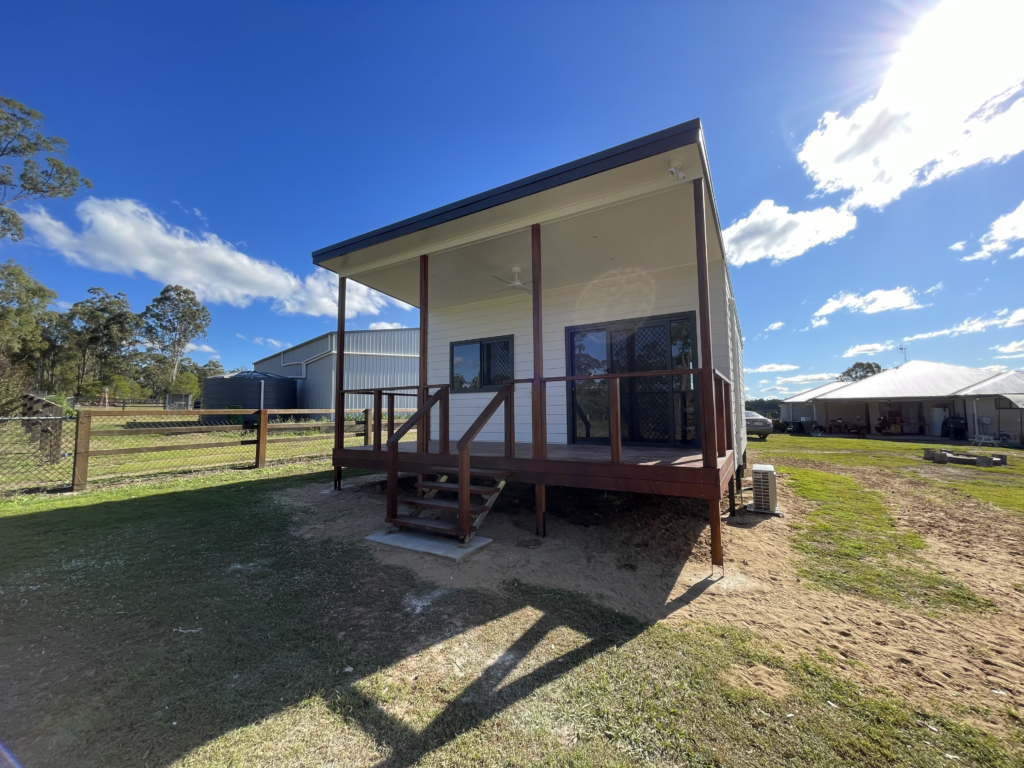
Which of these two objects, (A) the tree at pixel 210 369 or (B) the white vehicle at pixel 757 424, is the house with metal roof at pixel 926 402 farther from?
(A) the tree at pixel 210 369

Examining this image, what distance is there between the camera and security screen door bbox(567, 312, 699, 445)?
570 centimetres

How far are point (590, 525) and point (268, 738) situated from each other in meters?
3.51

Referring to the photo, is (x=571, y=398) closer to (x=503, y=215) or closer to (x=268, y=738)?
(x=503, y=215)

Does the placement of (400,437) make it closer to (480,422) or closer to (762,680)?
(480,422)

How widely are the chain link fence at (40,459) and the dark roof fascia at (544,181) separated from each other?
5.17m

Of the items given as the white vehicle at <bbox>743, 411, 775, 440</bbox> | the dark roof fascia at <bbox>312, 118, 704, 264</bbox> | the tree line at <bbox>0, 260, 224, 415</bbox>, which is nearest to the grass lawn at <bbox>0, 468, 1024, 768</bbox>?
the dark roof fascia at <bbox>312, 118, 704, 264</bbox>

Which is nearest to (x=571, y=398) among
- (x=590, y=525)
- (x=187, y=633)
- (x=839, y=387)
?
(x=590, y=525)

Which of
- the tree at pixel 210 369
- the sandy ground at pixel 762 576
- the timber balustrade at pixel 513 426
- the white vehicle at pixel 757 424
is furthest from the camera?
the tree at pixel 210 369

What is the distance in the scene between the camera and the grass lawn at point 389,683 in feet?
5.30

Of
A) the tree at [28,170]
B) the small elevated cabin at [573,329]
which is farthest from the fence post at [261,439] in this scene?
the tree at [28,170]

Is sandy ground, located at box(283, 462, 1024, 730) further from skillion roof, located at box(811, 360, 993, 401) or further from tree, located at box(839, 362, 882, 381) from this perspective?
tree, located at box(839, 362, 882, 381)

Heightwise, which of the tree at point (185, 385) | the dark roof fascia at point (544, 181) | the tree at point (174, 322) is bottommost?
the dark roof fascia at point (544, 181)

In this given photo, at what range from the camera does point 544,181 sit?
400 cm

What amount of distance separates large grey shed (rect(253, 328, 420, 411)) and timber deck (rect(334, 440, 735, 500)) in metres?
19.2
